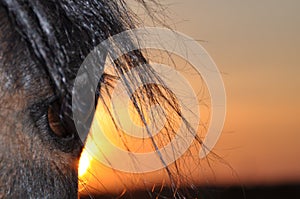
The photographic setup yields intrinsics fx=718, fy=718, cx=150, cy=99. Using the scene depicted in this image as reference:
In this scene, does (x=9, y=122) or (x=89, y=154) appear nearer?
(x=9, y=122)

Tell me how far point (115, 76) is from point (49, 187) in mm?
231

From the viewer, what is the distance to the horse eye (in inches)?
46.1

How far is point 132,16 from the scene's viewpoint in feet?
A: 4.53

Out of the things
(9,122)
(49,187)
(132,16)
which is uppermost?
(132,16)

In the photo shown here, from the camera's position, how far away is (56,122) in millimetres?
1195

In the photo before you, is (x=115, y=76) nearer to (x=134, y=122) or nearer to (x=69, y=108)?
(x=134, y=122)

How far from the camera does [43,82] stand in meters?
1.18

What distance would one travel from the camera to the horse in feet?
3.56

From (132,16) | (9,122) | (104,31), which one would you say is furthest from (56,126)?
(132,16)

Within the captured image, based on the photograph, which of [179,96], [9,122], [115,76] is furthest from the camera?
[179,96]

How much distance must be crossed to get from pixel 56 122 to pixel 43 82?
0.07m

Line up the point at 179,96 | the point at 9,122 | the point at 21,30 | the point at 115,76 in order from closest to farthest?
the point at 21,30
the point at 9,122
the point at 115,76
the point at 179,96

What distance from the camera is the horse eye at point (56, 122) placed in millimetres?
1171

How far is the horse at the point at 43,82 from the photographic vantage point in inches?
42.7
